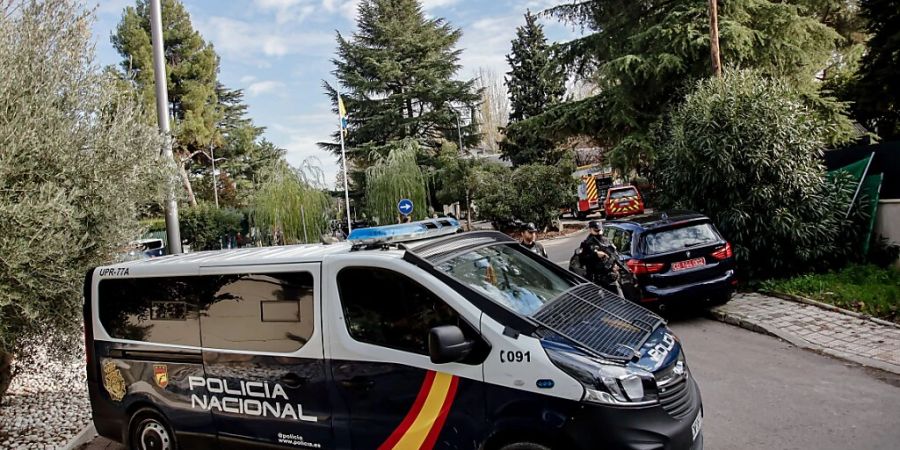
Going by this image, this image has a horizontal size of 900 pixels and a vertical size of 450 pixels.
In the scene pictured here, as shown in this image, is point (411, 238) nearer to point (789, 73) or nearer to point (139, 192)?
point (139, 192)

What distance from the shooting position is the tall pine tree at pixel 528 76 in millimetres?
41438

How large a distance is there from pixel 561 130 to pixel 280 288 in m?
17.1

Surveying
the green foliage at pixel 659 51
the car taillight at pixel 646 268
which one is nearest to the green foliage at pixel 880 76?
the green foliage at pixel 659 51

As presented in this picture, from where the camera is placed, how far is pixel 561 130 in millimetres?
19922

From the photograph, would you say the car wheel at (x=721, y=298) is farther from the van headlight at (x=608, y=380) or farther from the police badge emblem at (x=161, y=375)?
the police badge emblem at (x=161, y=375)

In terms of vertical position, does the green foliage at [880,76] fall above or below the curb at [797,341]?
above

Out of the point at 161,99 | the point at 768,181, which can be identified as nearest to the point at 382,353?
the point at 161,99

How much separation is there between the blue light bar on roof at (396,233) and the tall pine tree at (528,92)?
3496 centimetres

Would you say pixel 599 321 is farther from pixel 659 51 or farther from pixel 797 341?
pixel 659 51

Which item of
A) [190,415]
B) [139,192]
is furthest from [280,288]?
[139,192]

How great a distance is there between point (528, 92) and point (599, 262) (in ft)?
118

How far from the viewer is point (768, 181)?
9.71 meters

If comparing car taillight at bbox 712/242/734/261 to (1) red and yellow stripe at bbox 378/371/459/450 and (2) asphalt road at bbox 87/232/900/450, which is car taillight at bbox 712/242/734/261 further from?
(1) red and yellow stripe at bbox 378/371/459/450

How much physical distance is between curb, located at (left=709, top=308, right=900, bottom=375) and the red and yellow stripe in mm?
5010
